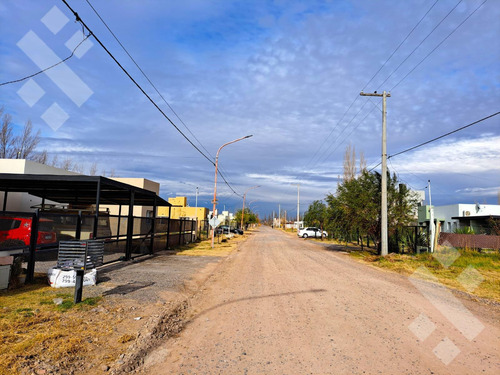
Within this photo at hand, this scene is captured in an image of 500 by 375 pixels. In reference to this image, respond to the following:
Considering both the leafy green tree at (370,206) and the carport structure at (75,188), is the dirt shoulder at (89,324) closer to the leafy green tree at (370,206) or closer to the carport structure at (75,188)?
the carport structure at (75,188)

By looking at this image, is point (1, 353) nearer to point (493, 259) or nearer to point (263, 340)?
point (263, 340)

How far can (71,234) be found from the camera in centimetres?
1302

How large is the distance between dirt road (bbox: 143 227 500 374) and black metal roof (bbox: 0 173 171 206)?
639 cm

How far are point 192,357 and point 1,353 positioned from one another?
2.52 meters

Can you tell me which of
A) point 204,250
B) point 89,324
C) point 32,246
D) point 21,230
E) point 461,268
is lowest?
point 204,250

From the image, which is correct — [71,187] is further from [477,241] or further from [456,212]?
[456,212]

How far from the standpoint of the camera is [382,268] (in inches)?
636

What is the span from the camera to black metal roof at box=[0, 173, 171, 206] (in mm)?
12414

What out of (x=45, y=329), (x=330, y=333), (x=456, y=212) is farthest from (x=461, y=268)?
(x=456, y=212)

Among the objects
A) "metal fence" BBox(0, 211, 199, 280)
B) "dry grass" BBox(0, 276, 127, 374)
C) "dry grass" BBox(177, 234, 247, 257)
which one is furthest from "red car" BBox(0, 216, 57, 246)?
"dry grass" BBox(177, 234, 247, 257)

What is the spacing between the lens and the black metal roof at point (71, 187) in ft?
40.7

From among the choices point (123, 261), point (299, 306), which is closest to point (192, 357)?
point (299, 306)

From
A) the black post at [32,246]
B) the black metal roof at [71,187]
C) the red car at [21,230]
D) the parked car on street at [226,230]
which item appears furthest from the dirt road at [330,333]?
the parked car on street at [226,230]

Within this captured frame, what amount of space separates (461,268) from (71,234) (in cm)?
1633
